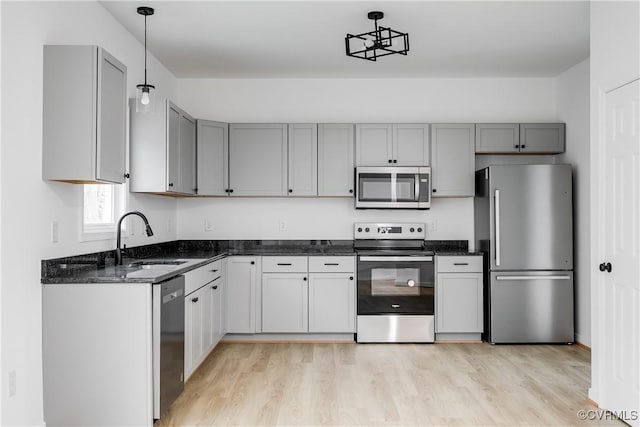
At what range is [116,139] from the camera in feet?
9.71

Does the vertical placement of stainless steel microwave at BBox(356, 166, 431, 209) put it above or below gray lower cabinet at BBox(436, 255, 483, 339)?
above

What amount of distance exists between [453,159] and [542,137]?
0.91 meters

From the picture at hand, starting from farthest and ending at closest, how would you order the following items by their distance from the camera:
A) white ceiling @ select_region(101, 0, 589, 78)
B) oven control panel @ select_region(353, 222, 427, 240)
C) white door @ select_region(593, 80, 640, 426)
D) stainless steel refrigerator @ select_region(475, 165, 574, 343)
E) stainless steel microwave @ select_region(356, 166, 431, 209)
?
oven control panel @ select_region(353, 222, 427, 240), stainless steel microwave @ select_region(356, 166, 431, 209), stainless steel refrigerator @ select_region(475, 165, 574, 343), white ceiling @ select_region(101, 0, 589, 78), white door @ select_region(593, 80, 640, 426)

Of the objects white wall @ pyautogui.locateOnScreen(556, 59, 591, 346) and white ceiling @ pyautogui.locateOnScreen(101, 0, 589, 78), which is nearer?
white ceiling @ pyautogui.locateOnScreen(101, 0, 589, 78)

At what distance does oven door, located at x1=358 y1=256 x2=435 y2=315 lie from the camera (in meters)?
4.71

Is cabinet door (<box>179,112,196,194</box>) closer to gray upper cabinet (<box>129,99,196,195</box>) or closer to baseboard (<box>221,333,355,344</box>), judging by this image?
gray upper cabinet (<box>129,99,196,195</box>)

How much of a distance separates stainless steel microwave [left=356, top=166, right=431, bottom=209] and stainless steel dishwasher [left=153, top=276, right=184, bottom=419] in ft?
7.47

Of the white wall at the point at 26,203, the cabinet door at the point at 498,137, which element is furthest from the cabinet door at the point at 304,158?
the white wall at the point at 26,203

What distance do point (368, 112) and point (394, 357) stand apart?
8.10 feet

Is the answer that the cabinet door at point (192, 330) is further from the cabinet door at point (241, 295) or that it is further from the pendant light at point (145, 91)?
the pendant light at point (145, 91)

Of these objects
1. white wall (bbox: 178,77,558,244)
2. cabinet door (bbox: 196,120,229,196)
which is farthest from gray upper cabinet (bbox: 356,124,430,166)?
cabinet door (bbox: 196,120,229,196)

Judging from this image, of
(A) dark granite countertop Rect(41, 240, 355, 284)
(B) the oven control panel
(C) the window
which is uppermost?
(C) the window

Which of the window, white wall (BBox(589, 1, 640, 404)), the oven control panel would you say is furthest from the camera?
the oven control panel

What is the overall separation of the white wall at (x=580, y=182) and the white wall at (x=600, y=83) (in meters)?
1.41
